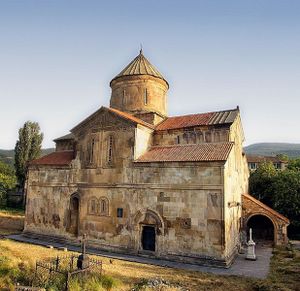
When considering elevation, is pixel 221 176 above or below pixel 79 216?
above

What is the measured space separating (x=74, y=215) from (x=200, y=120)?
943 centimetres

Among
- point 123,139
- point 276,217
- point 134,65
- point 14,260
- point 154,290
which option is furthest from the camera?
point 134,65

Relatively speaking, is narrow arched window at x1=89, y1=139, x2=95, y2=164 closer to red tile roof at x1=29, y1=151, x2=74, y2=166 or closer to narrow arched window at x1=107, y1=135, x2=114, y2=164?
narrow arched window at x1=107, y1=135, x2=114, y2=164

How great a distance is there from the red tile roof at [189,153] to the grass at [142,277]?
16.4 ft

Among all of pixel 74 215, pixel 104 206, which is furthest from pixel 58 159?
pixel 104 206

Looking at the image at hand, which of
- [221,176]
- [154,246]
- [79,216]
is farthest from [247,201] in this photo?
[79,216]

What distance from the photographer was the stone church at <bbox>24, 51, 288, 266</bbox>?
12773 millimetres

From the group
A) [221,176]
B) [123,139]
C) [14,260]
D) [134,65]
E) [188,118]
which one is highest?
[134,65]

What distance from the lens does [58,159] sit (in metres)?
18.1

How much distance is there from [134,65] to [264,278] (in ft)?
51.4

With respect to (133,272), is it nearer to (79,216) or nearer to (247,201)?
(79,216)

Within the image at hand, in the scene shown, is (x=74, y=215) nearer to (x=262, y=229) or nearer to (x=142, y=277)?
(x=142, y=277)


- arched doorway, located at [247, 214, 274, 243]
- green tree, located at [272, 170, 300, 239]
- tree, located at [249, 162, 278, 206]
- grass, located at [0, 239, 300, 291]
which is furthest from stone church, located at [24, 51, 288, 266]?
tree, located at [249, 162, 278, 206]

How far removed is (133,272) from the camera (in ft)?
35.0
